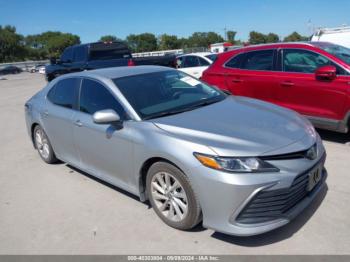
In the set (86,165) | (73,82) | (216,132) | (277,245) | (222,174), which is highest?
(73,82)

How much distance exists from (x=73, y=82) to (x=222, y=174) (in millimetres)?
2761

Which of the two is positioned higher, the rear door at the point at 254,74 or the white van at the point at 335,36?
the white van at the point at 335,36

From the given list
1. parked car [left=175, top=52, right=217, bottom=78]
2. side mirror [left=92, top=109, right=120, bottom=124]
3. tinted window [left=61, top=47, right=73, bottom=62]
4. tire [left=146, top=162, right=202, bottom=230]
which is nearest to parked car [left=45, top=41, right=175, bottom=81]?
tinted window [left=61, top=47, right=73, bottom=62]

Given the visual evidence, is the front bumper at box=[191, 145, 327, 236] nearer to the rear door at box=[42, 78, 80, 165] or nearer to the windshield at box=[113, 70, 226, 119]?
the windshield at box=[113, 70, 226, 119]

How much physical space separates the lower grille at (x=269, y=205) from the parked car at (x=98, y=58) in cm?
948

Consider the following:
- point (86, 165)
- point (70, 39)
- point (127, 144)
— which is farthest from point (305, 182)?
point (70, 39)

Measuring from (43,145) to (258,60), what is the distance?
13.2ft

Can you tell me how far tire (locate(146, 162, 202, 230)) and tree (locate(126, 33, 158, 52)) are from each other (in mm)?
125832

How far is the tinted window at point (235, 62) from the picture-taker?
6538 millimetres

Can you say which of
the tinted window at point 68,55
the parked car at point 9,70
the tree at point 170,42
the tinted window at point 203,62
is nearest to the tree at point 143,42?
the tree at point 170,42

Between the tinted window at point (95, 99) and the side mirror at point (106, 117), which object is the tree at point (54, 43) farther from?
the side mirror at point (106, 117)

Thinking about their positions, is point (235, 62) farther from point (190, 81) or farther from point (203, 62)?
point (203, 62)

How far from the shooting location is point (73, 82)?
182 inches

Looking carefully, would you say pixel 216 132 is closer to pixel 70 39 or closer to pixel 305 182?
pixel 305 182
